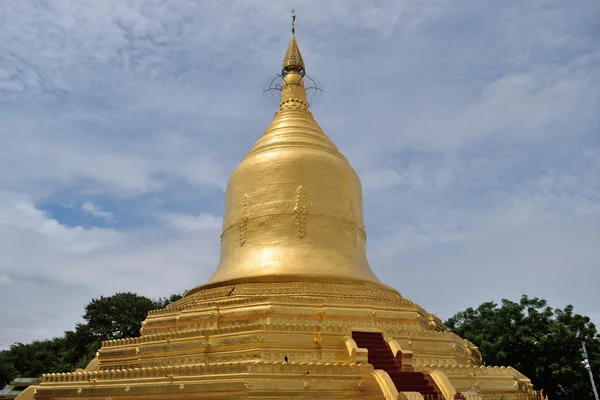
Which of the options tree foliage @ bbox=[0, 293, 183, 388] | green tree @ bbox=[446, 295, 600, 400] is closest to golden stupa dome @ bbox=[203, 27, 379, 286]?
green tree @ bbox=[446, 295, 600, 400]

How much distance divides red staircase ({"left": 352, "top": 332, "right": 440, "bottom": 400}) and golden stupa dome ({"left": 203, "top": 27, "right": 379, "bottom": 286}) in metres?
2.78

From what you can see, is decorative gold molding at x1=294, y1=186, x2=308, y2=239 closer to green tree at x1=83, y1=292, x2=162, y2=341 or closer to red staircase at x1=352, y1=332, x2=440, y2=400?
red staircase at x1=352, y1=332, x2=440, y2=400

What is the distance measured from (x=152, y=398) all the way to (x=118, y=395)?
85cm

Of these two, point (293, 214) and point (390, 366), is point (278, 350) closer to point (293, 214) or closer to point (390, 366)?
point (390, 366)

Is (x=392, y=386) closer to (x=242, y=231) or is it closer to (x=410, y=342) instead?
(x=410, y=342)

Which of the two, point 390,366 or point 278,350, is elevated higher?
point 278,350

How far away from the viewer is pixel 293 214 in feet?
53.0

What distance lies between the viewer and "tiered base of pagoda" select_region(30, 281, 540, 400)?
386 inches

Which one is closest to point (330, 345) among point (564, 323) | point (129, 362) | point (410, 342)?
point (410, 342)

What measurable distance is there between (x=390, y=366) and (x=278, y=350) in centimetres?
239

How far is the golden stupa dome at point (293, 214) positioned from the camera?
1530cm

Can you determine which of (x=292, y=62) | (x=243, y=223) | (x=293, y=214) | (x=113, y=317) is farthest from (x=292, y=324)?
(x=113, y=317)

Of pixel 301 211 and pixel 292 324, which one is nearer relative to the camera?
pixel 292 324

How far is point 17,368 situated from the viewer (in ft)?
94.6
